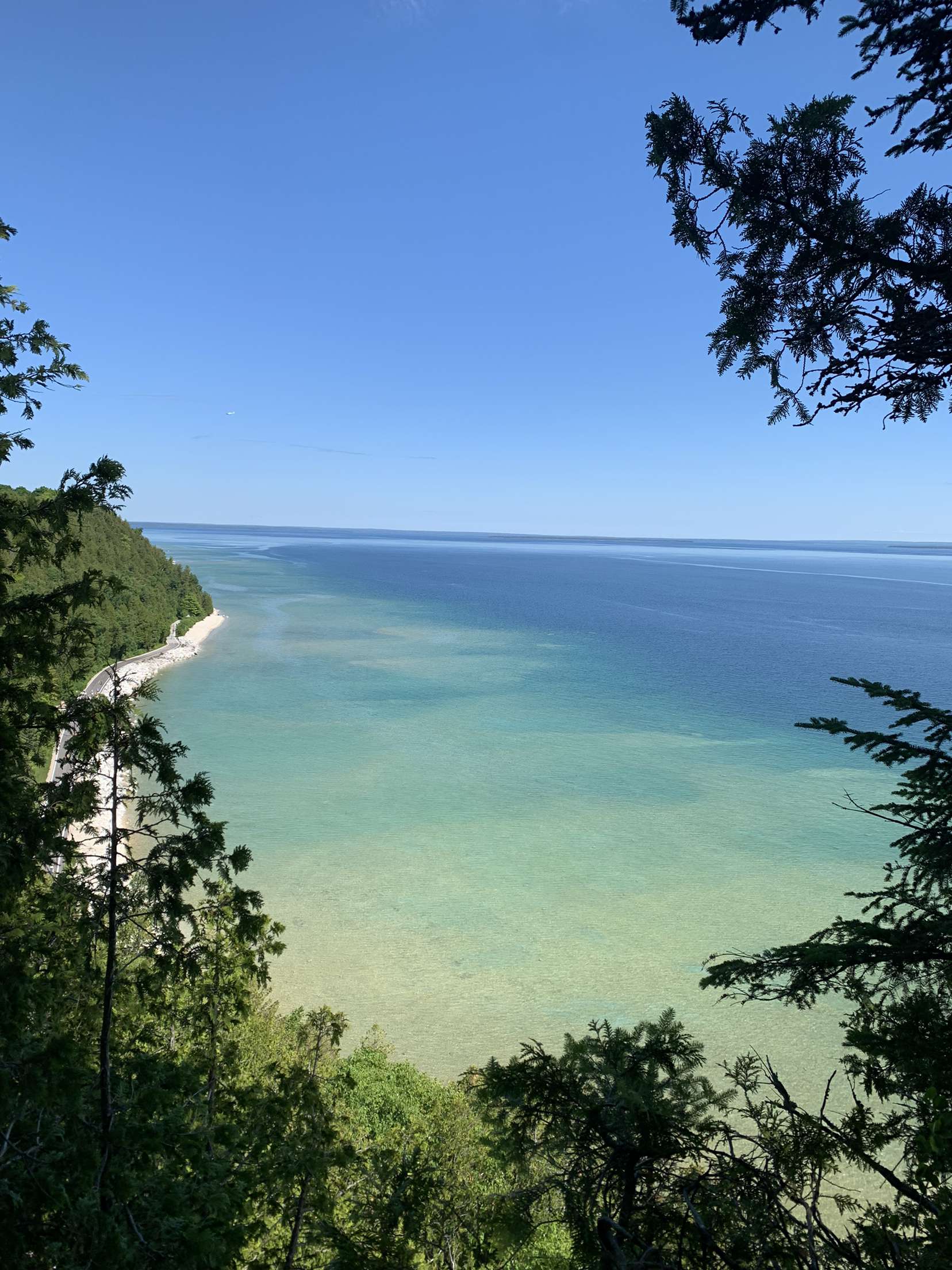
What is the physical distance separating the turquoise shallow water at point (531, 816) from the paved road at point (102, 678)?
285 centimetres

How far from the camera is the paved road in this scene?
103 ft

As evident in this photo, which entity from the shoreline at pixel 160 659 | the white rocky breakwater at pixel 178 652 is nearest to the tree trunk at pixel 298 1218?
the shoreline at pixel 160 659

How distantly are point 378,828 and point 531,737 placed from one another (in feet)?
50.5

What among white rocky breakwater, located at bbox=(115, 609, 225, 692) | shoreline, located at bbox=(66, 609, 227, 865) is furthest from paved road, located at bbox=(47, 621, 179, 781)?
white rocky breakwater, located at bbox=(115, 609, 225, 692)

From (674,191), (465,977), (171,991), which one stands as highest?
(674,191)

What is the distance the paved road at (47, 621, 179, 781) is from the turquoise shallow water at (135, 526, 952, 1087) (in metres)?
2.85

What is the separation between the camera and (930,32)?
171 inches

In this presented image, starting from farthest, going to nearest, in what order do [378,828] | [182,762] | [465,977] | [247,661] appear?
[247,661], [182,762], [378,828], [465,977]

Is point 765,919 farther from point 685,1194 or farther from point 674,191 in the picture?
point 674,191

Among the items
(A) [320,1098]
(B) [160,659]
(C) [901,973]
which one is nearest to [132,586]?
(B) [160,659]

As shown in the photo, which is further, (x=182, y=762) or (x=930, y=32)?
(x=182, y=762)

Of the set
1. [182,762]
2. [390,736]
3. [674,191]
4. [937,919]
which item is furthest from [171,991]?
[390,736]

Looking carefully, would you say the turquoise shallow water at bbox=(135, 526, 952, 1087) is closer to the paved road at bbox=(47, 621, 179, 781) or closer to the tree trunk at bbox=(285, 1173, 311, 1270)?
the paved road at bbox=(47, 621, 179, 781)

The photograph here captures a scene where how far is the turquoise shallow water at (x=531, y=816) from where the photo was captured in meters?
20.8
